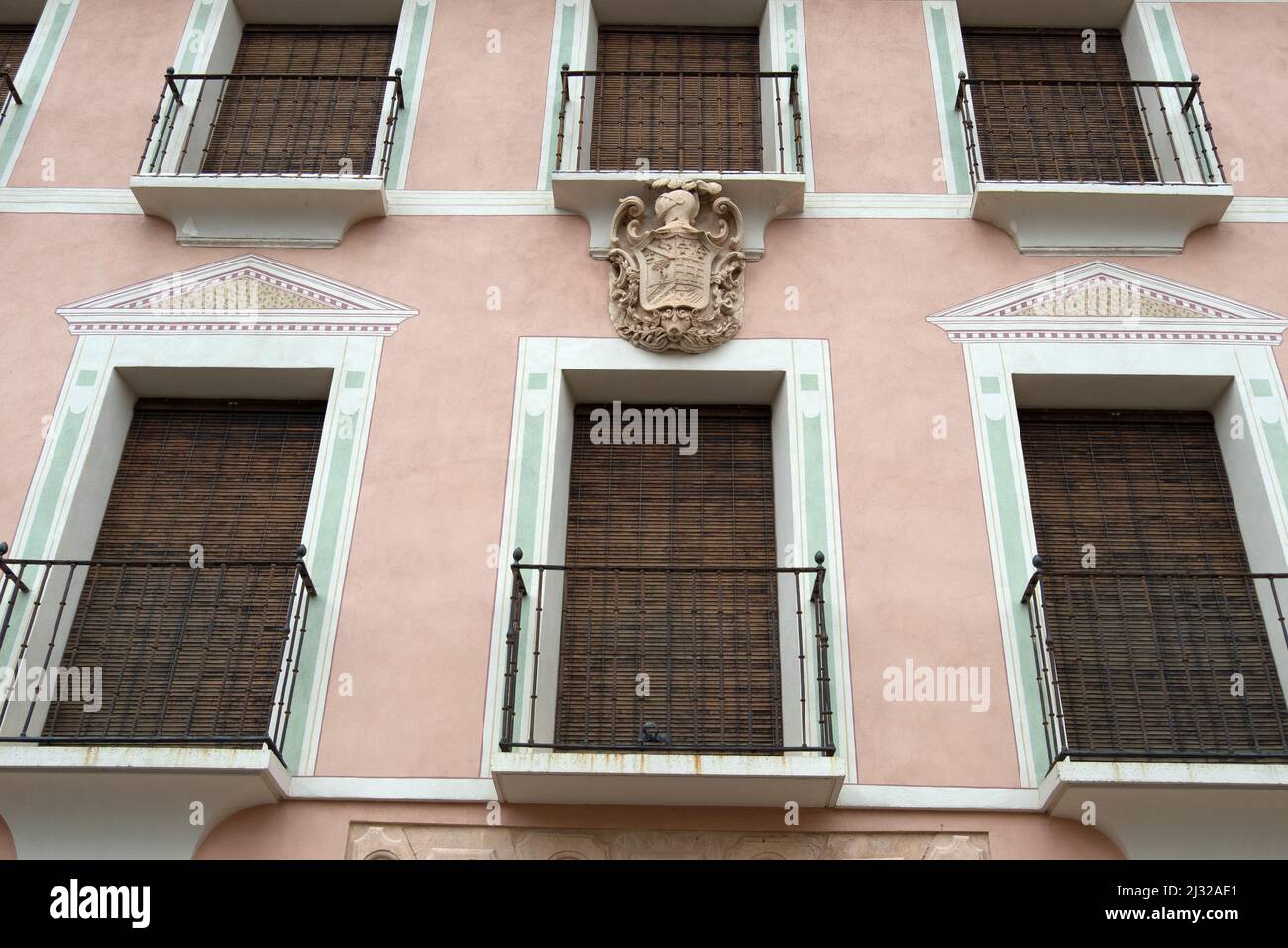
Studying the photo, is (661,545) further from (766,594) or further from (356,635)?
(356,635)

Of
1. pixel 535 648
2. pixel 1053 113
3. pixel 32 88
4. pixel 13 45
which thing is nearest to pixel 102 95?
pixel 32 88

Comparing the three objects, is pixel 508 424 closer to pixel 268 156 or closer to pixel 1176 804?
pixel 268 156

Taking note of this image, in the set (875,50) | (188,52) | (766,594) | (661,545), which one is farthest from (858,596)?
(188,52)

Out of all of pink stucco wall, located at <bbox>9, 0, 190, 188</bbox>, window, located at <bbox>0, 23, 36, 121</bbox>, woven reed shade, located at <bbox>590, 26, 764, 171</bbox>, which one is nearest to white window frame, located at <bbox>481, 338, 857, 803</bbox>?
woven reed shade, located at <bbox>590, 26, 764, 171</bbox>

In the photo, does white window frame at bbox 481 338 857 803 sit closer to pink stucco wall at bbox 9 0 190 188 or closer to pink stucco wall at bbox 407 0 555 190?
pink stucco wall at bbox 407 0 555 190

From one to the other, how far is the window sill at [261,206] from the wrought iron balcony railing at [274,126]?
32cm

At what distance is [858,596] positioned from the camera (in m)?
7.75

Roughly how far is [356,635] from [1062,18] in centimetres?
741

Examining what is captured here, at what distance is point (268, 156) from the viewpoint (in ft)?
32.9

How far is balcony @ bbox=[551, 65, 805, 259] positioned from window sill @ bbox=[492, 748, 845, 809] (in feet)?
12.5

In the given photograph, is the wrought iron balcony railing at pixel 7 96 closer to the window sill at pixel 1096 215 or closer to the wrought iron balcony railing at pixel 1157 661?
the window sill at pixel 1096 215

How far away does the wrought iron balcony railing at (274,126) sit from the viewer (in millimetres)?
9781

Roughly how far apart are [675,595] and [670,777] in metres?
1.63

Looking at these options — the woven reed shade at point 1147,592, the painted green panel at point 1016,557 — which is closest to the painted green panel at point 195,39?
the painted green panel at point 1016,557
